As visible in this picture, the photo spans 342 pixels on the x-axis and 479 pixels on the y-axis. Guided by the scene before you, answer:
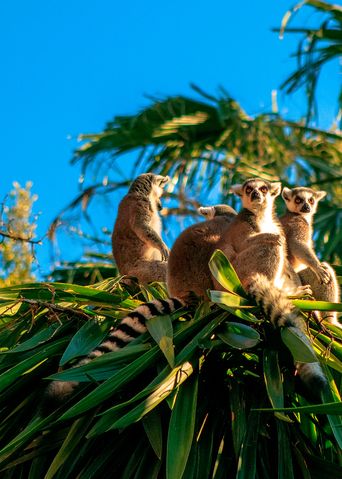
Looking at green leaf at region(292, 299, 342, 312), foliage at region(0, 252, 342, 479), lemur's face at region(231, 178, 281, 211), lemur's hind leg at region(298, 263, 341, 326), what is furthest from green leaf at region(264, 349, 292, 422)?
lemur's face at region(231, 178, 281, 211)

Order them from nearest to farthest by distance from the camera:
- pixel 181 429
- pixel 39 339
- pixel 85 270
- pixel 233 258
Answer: pixel 181 429 < pixel 39 339 < pixel 233 258 < pixel 85 270

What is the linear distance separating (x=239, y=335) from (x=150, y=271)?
9.88 ft

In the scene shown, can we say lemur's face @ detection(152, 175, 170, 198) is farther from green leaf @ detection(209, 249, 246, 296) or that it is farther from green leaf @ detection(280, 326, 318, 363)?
green leaf @ detection(280, 326, 318, 363)

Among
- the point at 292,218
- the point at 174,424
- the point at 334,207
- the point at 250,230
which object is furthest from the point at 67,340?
the point at 334,207

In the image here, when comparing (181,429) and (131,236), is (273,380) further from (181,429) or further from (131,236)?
(131,236)

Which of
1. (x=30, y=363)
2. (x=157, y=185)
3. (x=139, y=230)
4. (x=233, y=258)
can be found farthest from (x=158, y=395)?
(x=157, y=185)

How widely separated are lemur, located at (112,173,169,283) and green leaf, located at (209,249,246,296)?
2911mm

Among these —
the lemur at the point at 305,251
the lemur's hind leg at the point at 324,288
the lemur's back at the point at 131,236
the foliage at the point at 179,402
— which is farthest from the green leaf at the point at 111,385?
the lemur's back at the point at 131,236

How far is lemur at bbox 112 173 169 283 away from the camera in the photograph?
22.3ft

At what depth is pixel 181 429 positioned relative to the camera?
3.17 m

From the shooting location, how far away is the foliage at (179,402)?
323 cm

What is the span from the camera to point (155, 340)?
3377mm

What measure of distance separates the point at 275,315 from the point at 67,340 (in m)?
1.03

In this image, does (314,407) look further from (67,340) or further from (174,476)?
(67,340)
